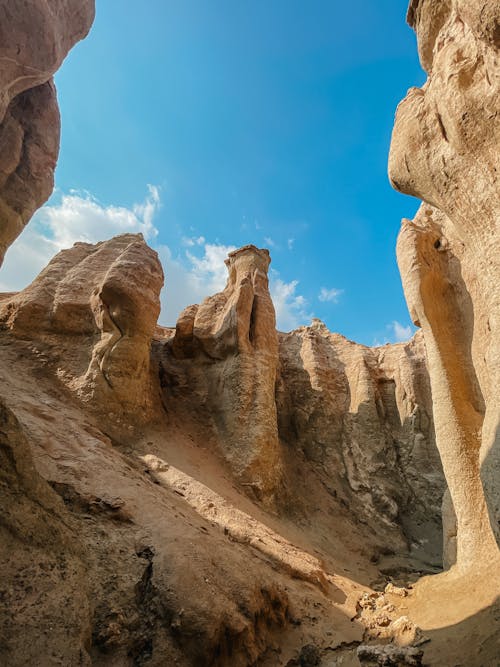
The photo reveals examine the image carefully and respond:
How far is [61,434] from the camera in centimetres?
729

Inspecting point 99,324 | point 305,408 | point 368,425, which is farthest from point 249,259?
point 368,425

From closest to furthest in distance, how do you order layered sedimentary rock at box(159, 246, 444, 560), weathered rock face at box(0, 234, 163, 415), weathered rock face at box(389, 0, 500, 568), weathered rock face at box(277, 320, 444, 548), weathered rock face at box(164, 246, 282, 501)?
weathered rock face at box(389, 0, 500, 568) < weathered rock face at box(0, 234, 163, 415) < weathered rock face at box(164, 246, 282, 501) < layered sedimentary rock at box(159, 246, 444, 560) < weathered rock face at box(277, 320, 444, 548)

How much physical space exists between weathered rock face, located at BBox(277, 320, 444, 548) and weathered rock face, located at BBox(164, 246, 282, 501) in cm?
339

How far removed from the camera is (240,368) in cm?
1239

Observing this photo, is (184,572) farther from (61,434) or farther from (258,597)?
(61,434)

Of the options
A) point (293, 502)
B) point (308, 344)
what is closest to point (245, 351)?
point (293, 502)

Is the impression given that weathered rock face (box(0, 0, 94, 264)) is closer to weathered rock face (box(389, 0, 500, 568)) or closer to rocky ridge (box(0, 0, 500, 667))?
rocky ridge (box(0, 0, 500, 667))

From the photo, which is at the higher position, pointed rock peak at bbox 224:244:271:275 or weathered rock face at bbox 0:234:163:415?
pointed rock peak at bbox 224:244:271:275

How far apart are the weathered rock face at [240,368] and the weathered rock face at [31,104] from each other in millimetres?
6546

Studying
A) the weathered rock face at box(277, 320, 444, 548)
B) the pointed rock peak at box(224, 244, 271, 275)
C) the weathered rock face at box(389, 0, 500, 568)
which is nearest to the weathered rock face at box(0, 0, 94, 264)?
the weathered rock face at box(389, 0, 500, 568)

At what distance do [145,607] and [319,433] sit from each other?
11.8 metres

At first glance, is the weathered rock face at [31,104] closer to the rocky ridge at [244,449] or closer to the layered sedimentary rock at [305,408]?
the rocky ridge at [244,449]

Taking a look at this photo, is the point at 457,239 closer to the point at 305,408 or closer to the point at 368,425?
the point at 368,425

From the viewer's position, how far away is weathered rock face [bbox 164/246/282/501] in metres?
11.2
